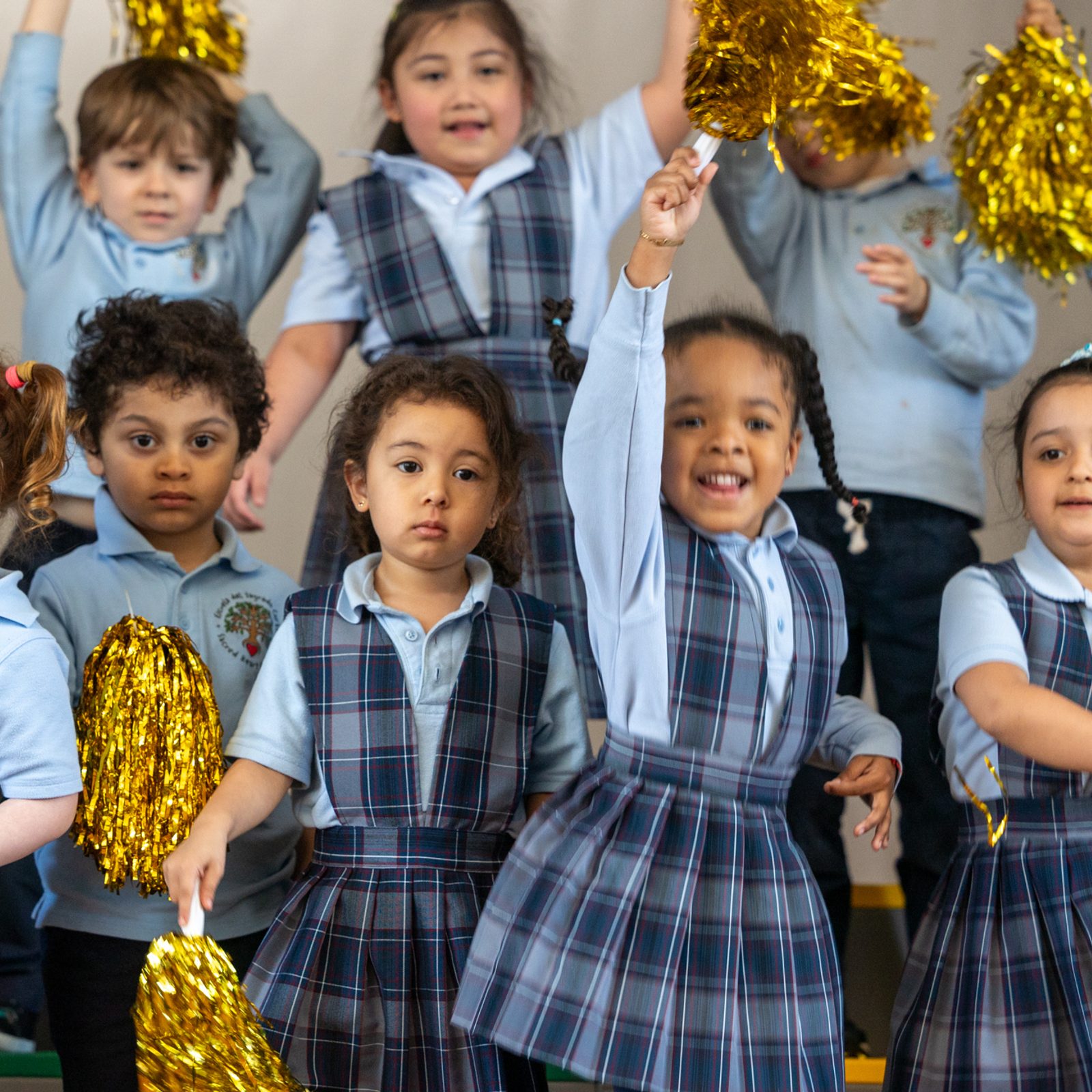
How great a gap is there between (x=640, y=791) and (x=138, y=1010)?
431 mm

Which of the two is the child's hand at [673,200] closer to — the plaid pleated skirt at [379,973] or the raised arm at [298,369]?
the plaid pleated skirt at [379,973]

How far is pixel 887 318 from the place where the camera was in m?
1.97

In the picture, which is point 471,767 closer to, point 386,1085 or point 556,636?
point 556,636

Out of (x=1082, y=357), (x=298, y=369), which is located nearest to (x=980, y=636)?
(x=1082, y=357)

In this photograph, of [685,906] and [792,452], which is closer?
[685,906]

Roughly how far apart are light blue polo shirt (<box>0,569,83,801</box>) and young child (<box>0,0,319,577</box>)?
0.69m

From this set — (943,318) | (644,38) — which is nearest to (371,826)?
(943,318)

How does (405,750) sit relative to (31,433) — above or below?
below

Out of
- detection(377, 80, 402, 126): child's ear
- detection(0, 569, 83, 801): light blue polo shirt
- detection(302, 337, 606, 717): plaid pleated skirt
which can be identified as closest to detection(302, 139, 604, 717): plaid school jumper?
detection(302, 337, 606, 717): plaid pleated skirt

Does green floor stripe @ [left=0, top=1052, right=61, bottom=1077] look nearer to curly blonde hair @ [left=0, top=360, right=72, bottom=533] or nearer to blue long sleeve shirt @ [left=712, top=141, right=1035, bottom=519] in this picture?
curly blonde hair @ [left=0, top=360, right=72, bottom=533]

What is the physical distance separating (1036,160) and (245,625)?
Result: 1136 mm

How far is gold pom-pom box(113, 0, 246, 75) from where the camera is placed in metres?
2.01

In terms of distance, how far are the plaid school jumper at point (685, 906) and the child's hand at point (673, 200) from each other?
28 centimetres

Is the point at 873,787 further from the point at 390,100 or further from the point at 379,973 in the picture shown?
the point at 390,100
